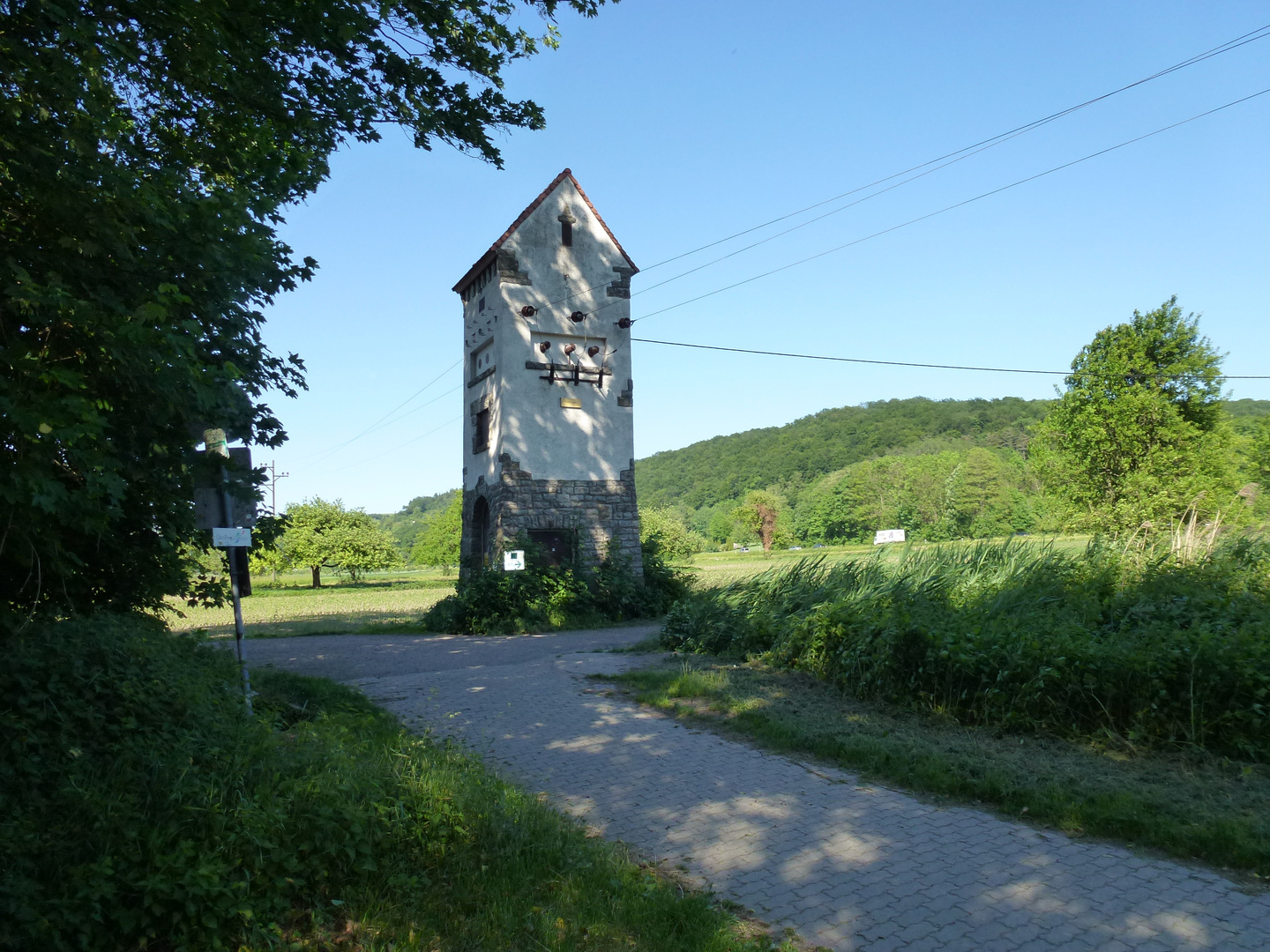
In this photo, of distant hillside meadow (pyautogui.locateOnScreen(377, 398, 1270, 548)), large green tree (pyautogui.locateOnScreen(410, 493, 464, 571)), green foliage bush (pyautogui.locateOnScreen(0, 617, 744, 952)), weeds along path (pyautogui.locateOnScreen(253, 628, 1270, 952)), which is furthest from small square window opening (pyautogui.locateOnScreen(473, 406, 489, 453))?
large green tree (pyautogui.locateOnScreen(410, 493, 464, 571))

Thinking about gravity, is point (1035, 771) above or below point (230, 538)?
below

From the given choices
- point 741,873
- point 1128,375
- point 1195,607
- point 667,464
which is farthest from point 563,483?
point 667,464

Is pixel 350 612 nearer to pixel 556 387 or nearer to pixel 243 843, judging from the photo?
pixel 556 387

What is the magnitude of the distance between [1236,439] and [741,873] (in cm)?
3333

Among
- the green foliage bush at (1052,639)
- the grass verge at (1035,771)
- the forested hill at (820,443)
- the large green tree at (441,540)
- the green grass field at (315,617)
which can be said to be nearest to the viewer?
the grass verge at (1035,771)

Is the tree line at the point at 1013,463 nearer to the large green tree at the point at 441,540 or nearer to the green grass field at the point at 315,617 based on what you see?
the green grass field at the point at 315,617

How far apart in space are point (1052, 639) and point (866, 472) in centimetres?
9248

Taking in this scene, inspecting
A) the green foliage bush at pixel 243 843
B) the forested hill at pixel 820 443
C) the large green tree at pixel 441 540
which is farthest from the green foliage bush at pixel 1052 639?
the forested hill at pixel 820 443

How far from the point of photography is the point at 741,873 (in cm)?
460

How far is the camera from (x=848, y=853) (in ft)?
15.8

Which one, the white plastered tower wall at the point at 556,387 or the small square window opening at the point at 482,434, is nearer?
the white plastered tower wall at the point at 556,387

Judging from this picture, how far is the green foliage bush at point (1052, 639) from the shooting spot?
6.59 meters

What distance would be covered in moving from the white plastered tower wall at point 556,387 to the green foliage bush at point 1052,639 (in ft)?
27.8

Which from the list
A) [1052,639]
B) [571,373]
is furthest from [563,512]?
[1052,639]
